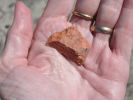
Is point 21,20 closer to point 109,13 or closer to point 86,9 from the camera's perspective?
point 86,9

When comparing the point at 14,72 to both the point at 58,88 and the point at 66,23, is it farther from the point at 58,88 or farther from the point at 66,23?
the point at 66,23

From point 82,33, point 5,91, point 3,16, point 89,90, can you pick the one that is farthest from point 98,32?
point 3,16

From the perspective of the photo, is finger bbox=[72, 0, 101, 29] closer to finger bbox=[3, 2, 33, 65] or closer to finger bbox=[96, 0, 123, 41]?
finger bbox=[96, 0, 123, 41]

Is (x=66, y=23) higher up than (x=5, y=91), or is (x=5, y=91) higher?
(x=66, y=23)

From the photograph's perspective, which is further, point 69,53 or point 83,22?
point 83,22

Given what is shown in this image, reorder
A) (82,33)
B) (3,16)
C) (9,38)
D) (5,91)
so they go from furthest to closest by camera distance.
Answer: (3,16) < (82,33) < (9,38) < (5,91)

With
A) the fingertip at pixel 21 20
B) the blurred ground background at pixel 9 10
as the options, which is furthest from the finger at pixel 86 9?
the blurred ground background at pixel 9 10
